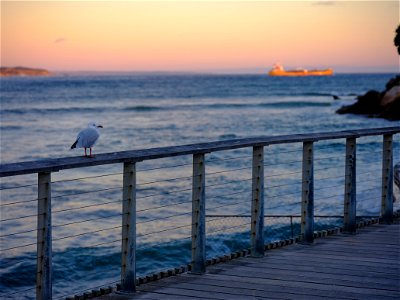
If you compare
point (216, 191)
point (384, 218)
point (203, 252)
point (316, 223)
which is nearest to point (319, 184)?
point (216, 191)

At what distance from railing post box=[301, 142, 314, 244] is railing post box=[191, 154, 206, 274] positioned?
1248mm

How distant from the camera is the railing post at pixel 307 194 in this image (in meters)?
5.91

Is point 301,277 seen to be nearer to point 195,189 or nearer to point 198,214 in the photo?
point 198,214

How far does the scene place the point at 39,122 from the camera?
1596 inches

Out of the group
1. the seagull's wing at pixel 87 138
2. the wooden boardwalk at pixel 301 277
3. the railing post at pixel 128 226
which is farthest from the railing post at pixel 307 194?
the seagull's wing at pixel 87 138

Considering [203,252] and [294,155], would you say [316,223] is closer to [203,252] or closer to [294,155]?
[203,252]

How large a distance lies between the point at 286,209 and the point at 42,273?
919 centimetres

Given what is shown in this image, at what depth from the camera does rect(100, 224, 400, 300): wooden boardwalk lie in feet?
15.0

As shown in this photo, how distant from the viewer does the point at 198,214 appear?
Answer: 504cm

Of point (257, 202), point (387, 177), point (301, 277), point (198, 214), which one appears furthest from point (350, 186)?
point (198, 214)

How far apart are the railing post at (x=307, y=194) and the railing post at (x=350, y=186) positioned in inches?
22.5

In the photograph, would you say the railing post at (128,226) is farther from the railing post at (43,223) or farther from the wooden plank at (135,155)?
the railing post at (43,223)

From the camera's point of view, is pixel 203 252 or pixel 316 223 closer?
pixel 203 252

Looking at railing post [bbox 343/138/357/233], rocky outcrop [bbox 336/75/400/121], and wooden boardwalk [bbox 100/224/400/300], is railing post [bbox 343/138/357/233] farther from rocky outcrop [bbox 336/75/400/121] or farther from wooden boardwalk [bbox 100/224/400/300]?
rocky outcrop [bbox 336/75/400/121]
